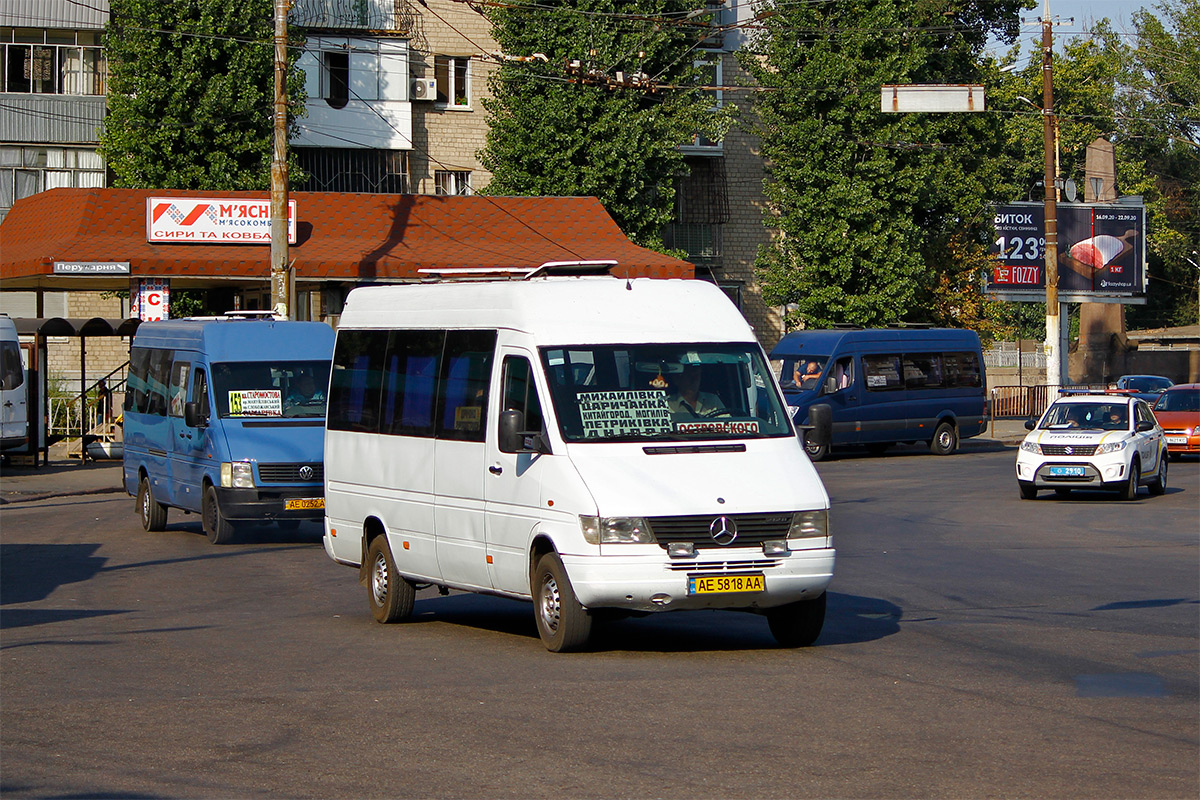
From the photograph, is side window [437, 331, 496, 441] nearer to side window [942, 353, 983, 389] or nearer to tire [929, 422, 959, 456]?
tire [929, 422, 959, 456]

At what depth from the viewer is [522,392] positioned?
37.2ft

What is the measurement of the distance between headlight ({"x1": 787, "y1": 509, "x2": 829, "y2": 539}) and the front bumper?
9.55 m

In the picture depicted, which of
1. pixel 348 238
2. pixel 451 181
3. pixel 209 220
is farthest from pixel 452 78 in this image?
pixel 209 220

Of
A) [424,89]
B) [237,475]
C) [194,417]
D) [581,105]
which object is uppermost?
[424,89]

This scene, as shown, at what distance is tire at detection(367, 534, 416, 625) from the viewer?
12.8m

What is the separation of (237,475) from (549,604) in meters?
9.13

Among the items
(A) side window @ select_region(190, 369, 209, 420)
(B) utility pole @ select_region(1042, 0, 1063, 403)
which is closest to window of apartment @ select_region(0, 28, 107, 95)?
(B) utility pole @ select_region(1042, 0, 1063, 403)

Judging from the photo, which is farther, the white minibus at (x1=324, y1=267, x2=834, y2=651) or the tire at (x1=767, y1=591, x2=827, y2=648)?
the tire at (x1=767, y1=591, x2=827, y2=648)

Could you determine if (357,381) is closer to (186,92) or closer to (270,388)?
(270,388)

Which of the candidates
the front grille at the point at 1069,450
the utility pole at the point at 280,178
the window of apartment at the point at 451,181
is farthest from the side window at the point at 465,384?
the window of apartment at the point at 451,181

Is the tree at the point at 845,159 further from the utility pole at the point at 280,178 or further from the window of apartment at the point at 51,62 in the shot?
the utility pole at the point at 280,178

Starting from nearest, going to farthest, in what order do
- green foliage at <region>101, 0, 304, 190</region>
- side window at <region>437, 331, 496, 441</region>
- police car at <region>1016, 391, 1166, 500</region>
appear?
side window at <region>437, 331, 496, 441</region> → police car at <region>1016, 391, 1166, 500</region> → green foliage at <region>101, 0, 304, 190</region>

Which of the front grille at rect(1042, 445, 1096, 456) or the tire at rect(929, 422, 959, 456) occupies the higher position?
the front grille at rect(1042, 445, 1096, 456)

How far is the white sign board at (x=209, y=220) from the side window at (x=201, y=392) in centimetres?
1520
